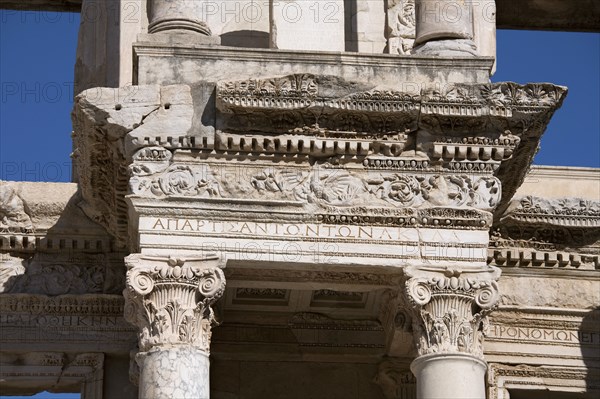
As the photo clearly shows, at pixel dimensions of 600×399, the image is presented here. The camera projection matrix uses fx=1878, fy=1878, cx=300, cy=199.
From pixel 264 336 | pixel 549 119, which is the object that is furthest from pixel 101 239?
pixel 549 119

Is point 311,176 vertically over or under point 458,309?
over

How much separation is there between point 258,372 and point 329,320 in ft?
3.75

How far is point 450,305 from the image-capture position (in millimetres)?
21562

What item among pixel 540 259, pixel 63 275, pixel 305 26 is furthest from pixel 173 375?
pixel 305 26

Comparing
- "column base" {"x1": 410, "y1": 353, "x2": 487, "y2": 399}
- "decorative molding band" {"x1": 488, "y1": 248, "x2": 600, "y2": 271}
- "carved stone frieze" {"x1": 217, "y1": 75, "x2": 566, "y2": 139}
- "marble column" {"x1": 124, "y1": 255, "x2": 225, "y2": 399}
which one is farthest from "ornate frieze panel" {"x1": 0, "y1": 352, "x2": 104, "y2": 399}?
"decorative molding band" {"x1": 488, "y1": 248, "x2": 600, "y2": 271}

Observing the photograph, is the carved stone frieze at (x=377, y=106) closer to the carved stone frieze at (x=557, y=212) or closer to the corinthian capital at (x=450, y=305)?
the corinthian capital at (x=450, y=305)

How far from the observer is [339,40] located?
25.2m

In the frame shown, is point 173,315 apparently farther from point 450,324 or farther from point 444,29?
point 444,29

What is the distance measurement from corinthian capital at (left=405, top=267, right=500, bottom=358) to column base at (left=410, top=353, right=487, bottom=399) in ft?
0.30

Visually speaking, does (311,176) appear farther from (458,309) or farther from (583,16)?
(583,16)

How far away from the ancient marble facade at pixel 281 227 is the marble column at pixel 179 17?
0.02 metres

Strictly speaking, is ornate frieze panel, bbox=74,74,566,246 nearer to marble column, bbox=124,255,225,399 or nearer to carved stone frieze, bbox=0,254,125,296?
marble column, bbox=124,255,225,399

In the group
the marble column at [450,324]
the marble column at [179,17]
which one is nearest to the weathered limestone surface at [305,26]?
the marble column at [179,17]

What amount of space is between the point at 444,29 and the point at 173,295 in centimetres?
505
